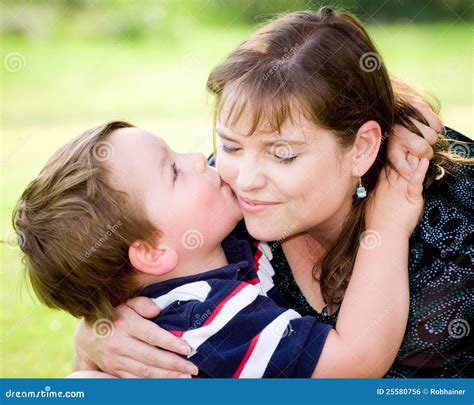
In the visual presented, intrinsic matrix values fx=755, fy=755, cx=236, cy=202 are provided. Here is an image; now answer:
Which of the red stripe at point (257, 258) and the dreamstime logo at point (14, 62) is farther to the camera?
the dreamstime logo at point (14, 62)

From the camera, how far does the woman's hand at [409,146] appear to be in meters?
2.53

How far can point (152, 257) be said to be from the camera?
2539 millimetres


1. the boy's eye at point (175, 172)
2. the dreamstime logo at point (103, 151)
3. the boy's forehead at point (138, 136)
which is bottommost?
the boy's eye at point (175, 172)

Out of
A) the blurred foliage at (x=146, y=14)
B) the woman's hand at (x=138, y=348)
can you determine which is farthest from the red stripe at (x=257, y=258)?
the blurred foliage at (x=146, y=14)

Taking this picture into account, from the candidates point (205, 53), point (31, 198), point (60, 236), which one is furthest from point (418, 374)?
point (205, 53)

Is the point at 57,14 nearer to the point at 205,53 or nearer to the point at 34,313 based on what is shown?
the point at 205,53

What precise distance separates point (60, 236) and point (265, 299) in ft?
2.34

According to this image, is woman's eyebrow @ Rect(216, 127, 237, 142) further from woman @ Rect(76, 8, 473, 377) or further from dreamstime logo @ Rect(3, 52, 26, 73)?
dreamstime logo @ Rect(3, 52, 26, 73)

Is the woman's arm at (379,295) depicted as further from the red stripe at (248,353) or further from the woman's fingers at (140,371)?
the woman's fingers at (140,371)

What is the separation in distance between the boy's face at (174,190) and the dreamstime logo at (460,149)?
0.85 m

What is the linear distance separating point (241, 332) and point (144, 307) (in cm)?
38

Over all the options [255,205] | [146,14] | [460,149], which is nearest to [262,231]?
[255,205]

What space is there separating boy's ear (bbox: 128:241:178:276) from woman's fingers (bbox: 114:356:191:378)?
311 millimetres

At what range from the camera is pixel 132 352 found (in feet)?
8.34
